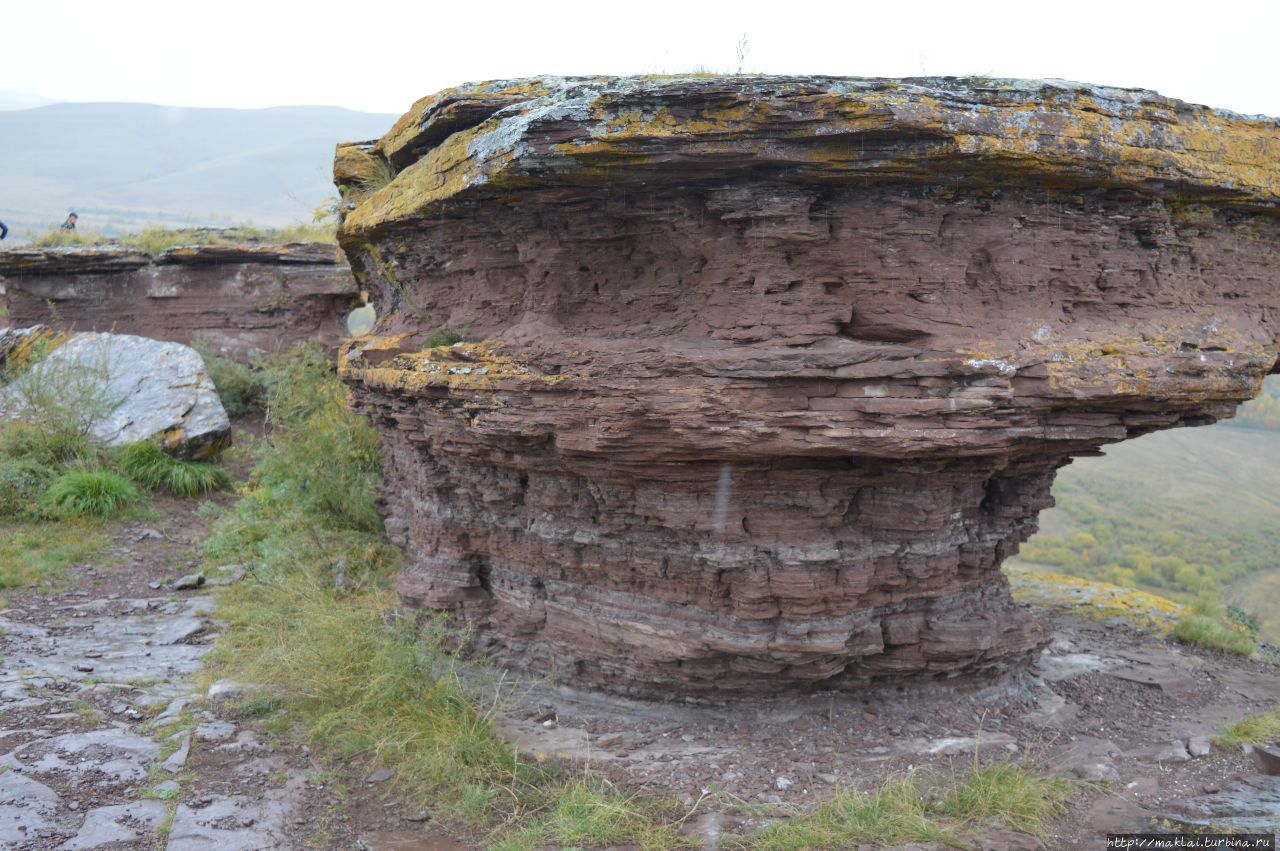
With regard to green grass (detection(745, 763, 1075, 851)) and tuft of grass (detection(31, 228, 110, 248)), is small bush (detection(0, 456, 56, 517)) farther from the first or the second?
green grass (detection(745, 763, 1075, 851))

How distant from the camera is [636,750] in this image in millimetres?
6113

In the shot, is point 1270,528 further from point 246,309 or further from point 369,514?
point 246,309

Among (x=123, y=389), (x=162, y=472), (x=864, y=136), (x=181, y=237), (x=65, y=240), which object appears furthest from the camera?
(x=65, y=240)

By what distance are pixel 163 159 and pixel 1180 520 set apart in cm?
9352

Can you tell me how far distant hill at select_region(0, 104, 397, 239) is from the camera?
63188 mm

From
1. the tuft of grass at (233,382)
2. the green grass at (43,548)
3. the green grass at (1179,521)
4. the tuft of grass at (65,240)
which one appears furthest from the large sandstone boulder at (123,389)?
the green grass at (1179,521)

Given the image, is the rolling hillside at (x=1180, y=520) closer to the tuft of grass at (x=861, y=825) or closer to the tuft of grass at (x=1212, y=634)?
the tuft of grass at (x=1212, y=634)

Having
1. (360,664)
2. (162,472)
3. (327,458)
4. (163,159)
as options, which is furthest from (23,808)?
(163,159)

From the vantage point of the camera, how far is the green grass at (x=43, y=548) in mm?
9836

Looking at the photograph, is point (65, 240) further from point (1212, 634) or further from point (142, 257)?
point (1212, 634)

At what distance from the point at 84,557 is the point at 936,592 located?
1053 cm

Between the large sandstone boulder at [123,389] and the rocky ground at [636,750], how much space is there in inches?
232

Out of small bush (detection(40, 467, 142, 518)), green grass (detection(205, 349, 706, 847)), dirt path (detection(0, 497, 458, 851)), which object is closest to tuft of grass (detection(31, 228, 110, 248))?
small bush (detection(40, 467, 142, 518))

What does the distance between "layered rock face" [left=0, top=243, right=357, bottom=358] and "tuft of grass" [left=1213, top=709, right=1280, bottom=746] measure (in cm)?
1544
